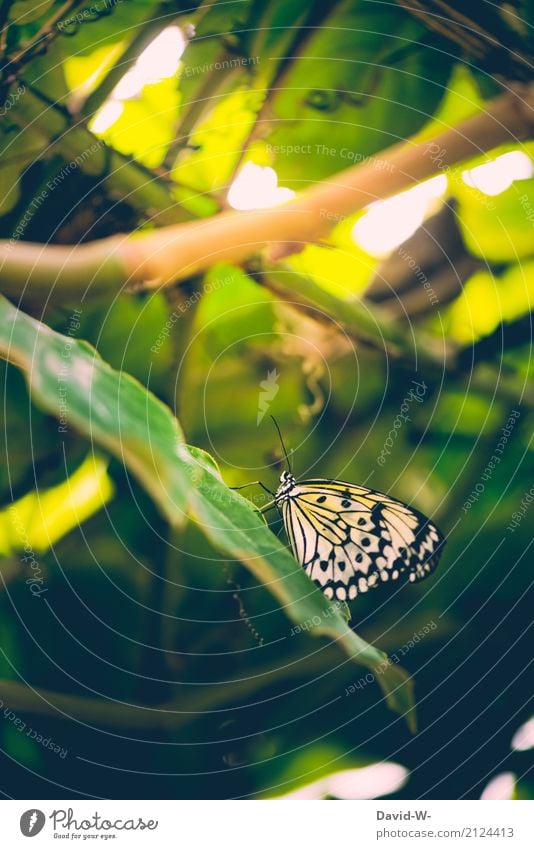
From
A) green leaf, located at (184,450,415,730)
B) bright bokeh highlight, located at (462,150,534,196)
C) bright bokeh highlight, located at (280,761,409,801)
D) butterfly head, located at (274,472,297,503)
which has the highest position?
bright bokeh highlight, located at (462,150,534,196)

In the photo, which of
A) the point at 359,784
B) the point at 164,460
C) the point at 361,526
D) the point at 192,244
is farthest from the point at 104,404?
the point at 359,784

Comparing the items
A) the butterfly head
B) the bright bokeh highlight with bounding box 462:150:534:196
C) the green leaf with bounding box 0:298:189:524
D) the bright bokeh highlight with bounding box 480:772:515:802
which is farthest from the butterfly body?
the bright bokeh highlight with bounding box 462:150:534:196

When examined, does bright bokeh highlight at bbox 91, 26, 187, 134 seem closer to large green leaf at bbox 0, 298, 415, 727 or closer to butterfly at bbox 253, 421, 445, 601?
large green leaf at bbox 0, 298, 415, 727

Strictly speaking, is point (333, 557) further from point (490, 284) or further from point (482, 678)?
point (490, 284)

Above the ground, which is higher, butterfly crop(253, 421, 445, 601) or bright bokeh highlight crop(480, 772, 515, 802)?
butterfly crop(253, 421, 445, 601)

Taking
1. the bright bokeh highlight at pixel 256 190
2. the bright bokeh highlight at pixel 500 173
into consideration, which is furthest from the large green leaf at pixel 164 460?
the bright bokeh highlight at pixel 500 173

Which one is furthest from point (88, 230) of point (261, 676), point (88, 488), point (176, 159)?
point (261, 676)

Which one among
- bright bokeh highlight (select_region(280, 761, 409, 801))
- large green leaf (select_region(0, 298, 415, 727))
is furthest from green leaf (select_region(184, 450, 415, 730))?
bright bokeh highlight (select_region(280, 761, 409, 801))
